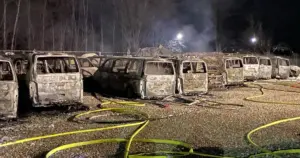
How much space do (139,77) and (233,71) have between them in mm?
6435

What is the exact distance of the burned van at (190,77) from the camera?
12.5 m

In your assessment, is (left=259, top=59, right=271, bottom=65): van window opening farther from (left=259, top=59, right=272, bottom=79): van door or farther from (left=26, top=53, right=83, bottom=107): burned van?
(left=26, top=53, right=83, bottom=107): burned van

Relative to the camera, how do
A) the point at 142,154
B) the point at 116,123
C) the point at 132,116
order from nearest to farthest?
the point at 142,154
the point at 116,123
the point at 132,116

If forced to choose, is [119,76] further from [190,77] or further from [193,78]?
[193,78]

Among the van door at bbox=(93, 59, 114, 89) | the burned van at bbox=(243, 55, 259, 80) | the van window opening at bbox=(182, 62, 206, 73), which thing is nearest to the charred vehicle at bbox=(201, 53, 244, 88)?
the van window opening at bbox=(182, 62, 206, 73)

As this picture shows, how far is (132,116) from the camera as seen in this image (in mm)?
9023

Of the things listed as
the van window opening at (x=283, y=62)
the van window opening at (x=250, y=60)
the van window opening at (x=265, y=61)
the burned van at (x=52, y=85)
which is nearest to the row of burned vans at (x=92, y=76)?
the burned van at (x=52, y=85)

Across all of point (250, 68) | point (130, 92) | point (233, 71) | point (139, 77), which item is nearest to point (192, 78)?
point (139, 77)

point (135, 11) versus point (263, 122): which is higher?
point (135, 11)

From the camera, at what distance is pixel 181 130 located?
753 cm

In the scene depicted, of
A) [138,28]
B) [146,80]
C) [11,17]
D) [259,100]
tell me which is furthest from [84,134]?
[138,28]

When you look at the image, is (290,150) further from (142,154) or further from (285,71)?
(285,71)

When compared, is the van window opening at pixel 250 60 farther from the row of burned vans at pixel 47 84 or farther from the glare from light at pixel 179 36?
the glare from light at pixel 179 36

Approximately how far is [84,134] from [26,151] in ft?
4.39
